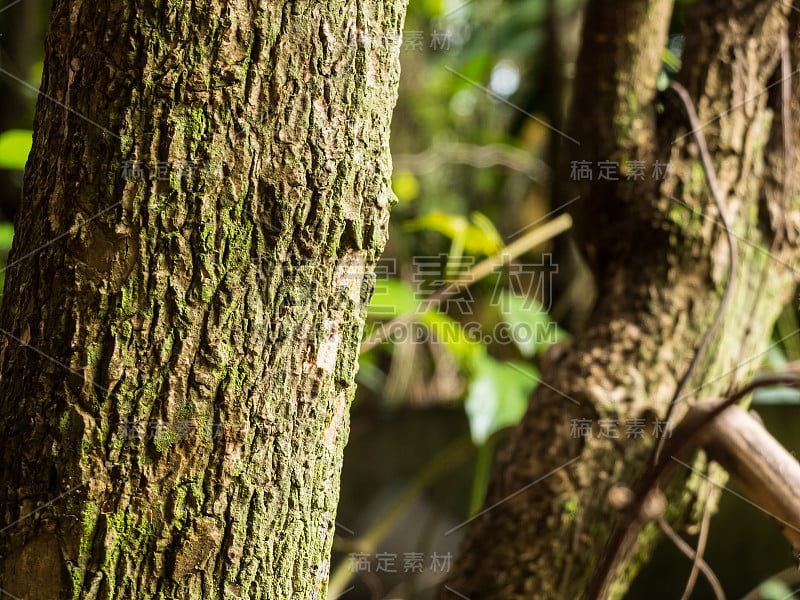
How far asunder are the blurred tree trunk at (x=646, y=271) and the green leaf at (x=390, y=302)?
21 centimetres

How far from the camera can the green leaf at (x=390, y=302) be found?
95 cm

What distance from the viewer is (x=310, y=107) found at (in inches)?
16.4

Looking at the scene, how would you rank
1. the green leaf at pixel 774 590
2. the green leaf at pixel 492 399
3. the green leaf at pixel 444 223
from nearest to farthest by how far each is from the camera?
the green leaf at pixel 492 399 < the green leaf at pixel 444 223 < the green leaf at pixel 774 590

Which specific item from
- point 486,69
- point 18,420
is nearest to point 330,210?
point 18,420

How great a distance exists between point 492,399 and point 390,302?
0.18 metres

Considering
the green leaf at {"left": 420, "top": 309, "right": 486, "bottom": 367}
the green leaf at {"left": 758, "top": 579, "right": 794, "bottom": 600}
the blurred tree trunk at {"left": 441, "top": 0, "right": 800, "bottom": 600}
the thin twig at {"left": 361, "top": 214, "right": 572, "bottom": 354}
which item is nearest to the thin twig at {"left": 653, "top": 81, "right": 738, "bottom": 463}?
the blurred tree trunk at {"left": 441, "top": 0, "right": 800, "bottom": 600}

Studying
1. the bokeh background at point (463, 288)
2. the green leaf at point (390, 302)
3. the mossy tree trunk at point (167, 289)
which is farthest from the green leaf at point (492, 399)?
the mossy tree trunk at point (167, 289)

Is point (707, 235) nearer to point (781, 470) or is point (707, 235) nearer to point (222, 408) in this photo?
point (781, 470)

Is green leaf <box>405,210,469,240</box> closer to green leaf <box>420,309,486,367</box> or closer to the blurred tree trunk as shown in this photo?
green leaf <box>420,309,486,367</box>

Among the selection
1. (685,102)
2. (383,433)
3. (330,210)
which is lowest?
(383,433)

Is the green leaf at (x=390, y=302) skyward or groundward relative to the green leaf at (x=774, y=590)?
skyward

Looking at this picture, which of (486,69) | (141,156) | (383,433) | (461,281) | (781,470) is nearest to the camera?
(141,156)

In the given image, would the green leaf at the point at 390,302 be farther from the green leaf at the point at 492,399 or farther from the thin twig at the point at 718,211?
the thin twig at the point at 718,211

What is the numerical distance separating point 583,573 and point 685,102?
1.69 feet
